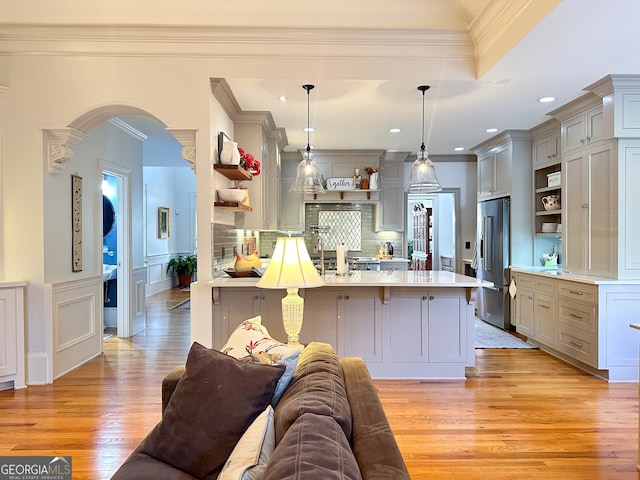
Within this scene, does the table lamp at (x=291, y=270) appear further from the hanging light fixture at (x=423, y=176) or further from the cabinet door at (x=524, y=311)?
the cabinet door at (x=524, y=311)

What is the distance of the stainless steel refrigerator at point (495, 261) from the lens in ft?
18.0

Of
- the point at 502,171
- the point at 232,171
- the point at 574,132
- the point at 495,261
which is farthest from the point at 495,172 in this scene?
the point at 232,171

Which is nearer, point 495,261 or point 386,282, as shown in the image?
point 386,282

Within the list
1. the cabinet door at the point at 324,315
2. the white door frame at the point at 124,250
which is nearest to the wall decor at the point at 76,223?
the white door frame at the point at 124,250

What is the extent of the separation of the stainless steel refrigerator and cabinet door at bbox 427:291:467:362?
6.24 ft

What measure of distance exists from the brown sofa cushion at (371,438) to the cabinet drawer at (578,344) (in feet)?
10.1

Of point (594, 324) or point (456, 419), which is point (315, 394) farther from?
point (594, 324)

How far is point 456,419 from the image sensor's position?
2916 millimetres

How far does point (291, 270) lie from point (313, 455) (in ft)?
4.45

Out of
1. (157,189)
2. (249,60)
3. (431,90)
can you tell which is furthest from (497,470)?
(157,189)

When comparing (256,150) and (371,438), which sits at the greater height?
(256,150)

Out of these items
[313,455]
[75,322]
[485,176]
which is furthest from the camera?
[485,176]

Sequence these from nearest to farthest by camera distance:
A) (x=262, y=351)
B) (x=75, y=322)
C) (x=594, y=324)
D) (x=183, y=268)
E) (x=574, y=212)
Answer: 1. (x=262, y=351)
2. (x=594, y=324)
3. (x=75, y=322)
4. (x=574, y=212)
5. (x=183, y=268)

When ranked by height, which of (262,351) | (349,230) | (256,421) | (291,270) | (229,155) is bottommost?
(256,421)
